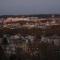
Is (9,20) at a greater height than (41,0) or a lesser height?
lesser

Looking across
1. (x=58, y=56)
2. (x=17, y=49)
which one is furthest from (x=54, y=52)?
(x=17, y=49)

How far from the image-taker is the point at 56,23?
154 centimetres

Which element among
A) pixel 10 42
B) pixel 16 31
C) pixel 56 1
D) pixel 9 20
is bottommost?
pixel 10 42

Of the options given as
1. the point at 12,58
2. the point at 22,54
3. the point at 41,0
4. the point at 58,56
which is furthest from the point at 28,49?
the point at 41,0

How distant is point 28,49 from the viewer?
1.55 metres

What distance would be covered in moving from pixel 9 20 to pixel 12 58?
0.40m

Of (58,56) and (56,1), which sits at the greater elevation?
(56,1)

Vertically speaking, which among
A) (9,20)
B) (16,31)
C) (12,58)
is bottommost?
(12,58)

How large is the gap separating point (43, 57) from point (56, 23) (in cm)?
37

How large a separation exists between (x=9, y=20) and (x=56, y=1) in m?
0.52

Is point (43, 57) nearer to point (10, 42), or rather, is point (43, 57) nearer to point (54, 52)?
point (54, 52)

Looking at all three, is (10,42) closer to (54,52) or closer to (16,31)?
(16,31)

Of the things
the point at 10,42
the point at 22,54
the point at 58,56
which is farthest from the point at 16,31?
the point at 58,56

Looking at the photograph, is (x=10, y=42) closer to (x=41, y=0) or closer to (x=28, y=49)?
(x=28, y=49)
